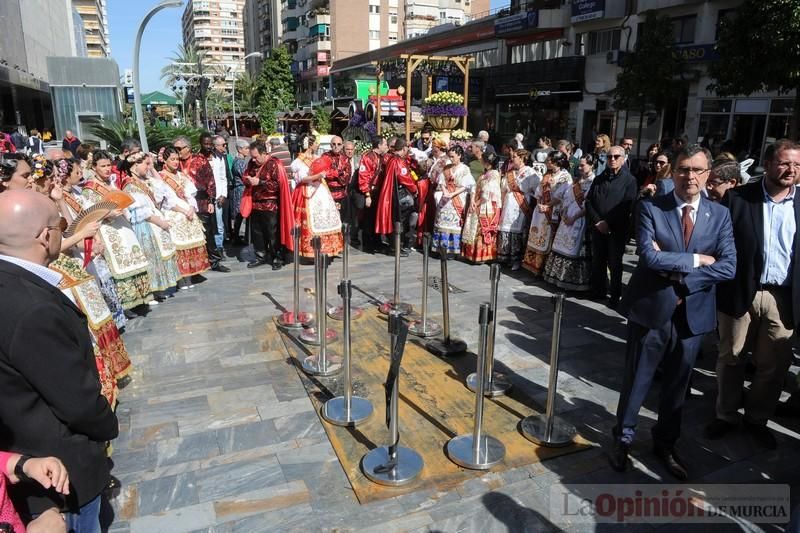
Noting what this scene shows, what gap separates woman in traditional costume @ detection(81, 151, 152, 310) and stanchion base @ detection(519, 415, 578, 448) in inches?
162

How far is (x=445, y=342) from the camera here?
536 centimetres

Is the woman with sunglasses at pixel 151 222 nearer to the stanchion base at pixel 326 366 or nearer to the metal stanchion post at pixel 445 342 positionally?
the stanchion base at pixel 326 366

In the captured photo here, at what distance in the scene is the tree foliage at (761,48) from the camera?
9688mm

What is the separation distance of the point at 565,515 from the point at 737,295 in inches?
74.0

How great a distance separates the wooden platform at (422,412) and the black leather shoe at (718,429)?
2.97 ft

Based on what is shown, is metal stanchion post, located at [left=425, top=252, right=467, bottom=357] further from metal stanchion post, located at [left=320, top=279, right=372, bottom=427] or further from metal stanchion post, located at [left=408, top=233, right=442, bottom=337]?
metal stanchion post, located at [left=320, top=279, right=372, bottom=427]

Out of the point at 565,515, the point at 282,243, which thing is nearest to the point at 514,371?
the point at 565,515

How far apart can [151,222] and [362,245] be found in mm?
4119

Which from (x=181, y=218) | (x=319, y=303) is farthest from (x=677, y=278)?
(x=181, y=218)

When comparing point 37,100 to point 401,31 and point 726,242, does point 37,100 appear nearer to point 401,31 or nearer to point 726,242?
point 401,31

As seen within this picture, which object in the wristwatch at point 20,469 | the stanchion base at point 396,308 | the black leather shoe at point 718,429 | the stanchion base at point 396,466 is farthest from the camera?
the stanchion base at point 396,308

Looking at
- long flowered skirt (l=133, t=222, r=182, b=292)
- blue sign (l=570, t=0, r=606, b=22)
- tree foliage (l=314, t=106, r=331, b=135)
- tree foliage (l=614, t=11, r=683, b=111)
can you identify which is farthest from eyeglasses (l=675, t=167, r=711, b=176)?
blue sign (l=570, t=0, r=606, b=22)

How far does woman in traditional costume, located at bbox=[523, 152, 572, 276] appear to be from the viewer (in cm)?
739

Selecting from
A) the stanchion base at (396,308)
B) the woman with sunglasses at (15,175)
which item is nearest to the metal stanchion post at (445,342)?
the stanchion base at (396,308)
